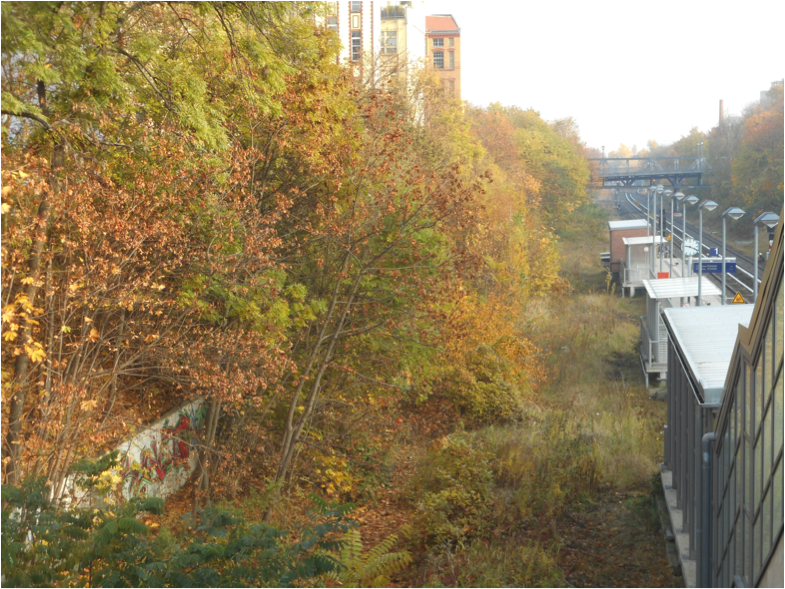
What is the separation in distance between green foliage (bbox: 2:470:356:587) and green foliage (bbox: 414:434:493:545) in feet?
22.3

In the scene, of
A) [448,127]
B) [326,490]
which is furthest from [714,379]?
[448,127]

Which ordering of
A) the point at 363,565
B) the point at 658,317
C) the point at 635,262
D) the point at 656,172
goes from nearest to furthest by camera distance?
the point at 363,565 → the point at 658,317 → the point at 635,262 → the point at 656,172

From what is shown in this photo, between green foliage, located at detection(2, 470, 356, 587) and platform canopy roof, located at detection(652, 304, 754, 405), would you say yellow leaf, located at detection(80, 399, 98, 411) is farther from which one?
platform canopy roof, located at detection(652, 304, 754, 405)

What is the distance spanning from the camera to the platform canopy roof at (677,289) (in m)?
23.8

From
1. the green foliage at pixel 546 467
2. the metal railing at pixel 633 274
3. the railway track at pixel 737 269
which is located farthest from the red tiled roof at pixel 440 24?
the green foliage at pixel 546 467

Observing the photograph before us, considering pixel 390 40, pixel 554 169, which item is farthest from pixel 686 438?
pixel 554 169

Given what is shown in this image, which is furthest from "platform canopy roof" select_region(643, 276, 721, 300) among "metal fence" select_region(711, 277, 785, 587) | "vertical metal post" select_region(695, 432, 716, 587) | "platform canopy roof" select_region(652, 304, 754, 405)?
"metal fence" select_region(711, 277, 785, 587)

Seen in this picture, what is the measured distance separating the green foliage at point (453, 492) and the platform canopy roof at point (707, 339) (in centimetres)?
490

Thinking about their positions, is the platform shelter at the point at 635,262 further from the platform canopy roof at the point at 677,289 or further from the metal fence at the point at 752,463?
the metal fence at the point at 752,463

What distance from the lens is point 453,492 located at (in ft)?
42.8

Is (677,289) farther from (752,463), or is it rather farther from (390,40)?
(390,40)

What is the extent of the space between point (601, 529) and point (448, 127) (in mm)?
24300

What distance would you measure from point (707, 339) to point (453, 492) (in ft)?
18.3

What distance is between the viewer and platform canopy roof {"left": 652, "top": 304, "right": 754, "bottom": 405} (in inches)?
312
